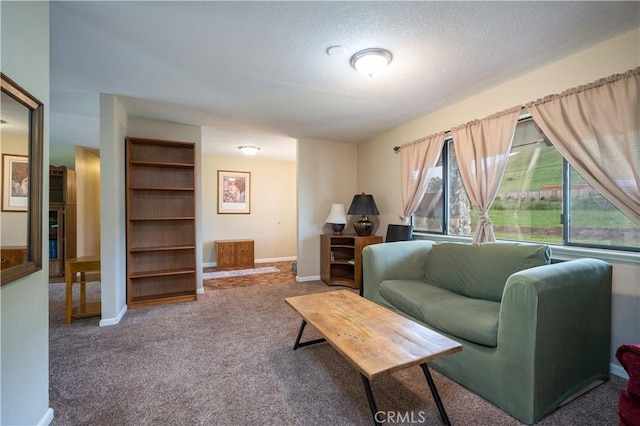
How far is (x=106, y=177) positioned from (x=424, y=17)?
3.18m

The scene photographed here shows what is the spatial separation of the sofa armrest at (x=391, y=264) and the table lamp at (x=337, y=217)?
152cm

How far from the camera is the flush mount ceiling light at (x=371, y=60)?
1949 mm

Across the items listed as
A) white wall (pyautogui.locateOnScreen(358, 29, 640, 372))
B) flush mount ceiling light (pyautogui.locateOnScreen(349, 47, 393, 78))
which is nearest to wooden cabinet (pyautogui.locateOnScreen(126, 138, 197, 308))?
flush mount ceiling light (pyautogui.locateOnScreen(349, 47, 393, 78))

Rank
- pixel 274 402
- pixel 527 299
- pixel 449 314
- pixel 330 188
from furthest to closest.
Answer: pixel 330 188 < pixel 449 314 < pixel 274 402 < pixel 527 299

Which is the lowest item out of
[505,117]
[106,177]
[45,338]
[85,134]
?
[45,338]

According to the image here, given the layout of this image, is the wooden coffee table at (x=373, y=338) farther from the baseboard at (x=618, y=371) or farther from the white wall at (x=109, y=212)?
the white wall at (x=109, y=212)

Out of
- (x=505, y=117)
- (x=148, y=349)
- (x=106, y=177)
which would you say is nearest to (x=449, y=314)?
(x=505, y=117)

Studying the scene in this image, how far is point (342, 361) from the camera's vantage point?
199 centimetres

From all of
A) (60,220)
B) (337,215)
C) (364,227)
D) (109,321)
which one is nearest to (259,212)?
(337,215)

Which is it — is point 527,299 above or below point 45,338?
above

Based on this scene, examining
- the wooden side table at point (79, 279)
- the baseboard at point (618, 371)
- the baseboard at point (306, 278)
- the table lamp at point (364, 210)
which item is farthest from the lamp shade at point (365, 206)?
the wooden side table at point (79, 279)

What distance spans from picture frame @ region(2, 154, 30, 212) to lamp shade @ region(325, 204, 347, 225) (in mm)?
3406

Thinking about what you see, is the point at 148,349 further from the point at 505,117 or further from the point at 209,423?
the point at 505,117

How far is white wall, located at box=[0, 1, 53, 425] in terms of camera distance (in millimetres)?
1135
